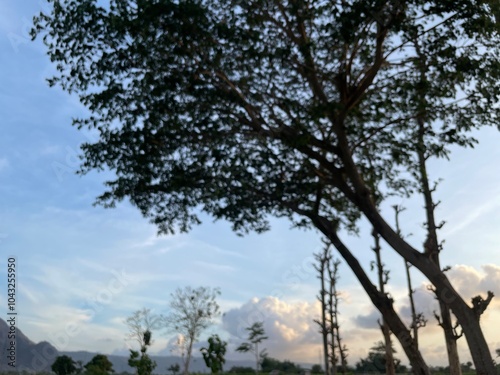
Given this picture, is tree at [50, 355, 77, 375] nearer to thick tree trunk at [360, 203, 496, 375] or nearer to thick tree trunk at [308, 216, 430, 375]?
thick tree trunk at [308, 216, 430, 375]

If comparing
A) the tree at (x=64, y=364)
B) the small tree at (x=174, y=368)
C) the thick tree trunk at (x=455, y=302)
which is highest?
the thick tree trunk at (x=455, y=302)

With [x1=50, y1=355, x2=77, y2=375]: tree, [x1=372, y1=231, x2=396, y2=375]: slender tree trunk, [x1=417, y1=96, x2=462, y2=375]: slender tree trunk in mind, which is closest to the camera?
[x1=417, y1=96, x2=462, y2=375]: slender tree trunk

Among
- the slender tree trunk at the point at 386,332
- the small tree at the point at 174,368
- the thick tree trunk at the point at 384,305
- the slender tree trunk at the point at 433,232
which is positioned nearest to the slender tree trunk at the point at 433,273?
the thick tree trunk at the point at 384,305

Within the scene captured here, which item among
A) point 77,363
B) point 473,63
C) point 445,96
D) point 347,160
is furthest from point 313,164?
point 77,363

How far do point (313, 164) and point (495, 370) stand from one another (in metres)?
5.90

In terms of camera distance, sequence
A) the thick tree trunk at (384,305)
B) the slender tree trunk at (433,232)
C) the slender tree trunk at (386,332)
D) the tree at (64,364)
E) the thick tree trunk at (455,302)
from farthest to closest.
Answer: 1. the tree at (64,364)
2. the slender tree trunk at (386,332)
3. the slender tree trunk at (433,232)
4. the thick tree trunk at (384,305)
5. the thick tree trunk at (455,302)

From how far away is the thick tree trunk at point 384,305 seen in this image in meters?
11.3

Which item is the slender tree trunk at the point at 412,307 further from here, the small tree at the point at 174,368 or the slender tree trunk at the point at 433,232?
the small tree at the point at 174,368

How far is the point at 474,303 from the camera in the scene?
10781 millimetres

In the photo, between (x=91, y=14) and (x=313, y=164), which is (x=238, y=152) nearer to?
(x=313, y=164)

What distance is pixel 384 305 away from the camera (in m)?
11.7

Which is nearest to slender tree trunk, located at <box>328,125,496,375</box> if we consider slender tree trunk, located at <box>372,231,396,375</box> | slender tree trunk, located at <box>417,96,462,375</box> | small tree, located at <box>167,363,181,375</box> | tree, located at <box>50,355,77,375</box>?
slender tree trunk, located at <box>417,96,462,375</box>

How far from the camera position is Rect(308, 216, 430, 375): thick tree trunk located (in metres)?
11.3

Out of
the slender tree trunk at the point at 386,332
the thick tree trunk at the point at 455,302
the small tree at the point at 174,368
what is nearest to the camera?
the thick tree trunk at the point at 455,302
